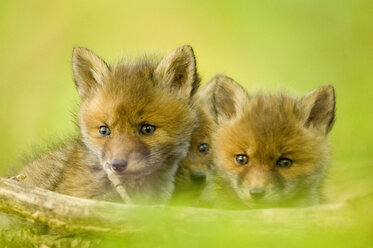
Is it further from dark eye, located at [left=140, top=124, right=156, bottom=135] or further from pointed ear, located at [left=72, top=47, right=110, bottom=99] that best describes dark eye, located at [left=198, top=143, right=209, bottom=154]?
pointed ear, located at [left=72, top=47, right=110, bottom=99]

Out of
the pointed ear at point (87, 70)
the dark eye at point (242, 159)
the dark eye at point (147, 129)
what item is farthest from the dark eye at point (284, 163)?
the pointed ear at point (87, 70)

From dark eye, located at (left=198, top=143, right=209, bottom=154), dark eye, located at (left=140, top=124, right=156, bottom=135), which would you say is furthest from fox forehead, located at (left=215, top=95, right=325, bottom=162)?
dark eye, located at (left=140, top=124, right=156, bottom=135)

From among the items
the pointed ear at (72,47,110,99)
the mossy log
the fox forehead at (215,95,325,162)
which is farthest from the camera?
the pointed ear at (72,47,110,99)

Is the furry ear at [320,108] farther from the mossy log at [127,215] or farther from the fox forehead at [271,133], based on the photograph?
the mossy log at [127,215]

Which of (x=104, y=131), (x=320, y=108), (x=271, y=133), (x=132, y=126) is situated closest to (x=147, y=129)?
(x=132, y=126)

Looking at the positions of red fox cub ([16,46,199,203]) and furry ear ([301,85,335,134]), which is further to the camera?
furry ear ([301,85,335,134])

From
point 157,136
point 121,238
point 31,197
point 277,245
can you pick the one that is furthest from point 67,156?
point 277,245
